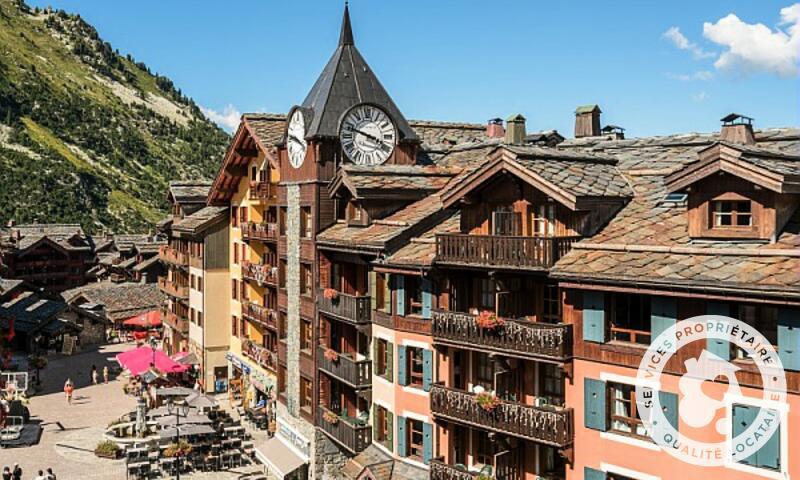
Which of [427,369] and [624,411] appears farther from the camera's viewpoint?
[427,369]

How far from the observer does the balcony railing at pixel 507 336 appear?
928 inches

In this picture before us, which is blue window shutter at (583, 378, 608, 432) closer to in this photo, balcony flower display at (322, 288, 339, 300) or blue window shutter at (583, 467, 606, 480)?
blue window shutter at (583, 467, 606, 480)

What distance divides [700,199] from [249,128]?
2836 centimetres

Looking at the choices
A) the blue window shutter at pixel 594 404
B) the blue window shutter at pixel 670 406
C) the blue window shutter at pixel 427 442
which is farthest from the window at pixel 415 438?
the blue window shutter at pixel 670 406

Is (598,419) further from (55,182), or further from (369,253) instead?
(55,182)

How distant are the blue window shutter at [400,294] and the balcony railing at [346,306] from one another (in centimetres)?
212

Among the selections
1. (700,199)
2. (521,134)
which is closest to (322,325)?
(521,134)

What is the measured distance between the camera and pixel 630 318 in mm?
22781

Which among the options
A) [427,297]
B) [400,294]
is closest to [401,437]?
[400,294]

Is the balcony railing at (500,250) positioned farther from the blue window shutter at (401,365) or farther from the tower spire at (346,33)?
the tower spire at (346,33)

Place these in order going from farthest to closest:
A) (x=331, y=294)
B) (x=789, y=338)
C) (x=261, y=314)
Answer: (x=261, y=314) → (x=331, y=294) → (x=789, y=338)

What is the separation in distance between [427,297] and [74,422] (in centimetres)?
3083

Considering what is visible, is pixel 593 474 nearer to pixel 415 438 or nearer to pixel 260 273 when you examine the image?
pixel 415 438

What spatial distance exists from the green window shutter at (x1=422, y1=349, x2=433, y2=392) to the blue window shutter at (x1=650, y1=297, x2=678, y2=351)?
9.47 metres
